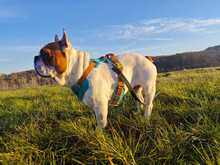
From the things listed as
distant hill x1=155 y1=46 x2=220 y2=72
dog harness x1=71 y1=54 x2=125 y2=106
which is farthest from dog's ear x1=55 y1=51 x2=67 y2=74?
Result: distant hill x1=155 y1=46 x2=220 y2=72

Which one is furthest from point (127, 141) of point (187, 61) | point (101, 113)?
point (187, 61)

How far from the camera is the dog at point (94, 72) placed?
447 cm

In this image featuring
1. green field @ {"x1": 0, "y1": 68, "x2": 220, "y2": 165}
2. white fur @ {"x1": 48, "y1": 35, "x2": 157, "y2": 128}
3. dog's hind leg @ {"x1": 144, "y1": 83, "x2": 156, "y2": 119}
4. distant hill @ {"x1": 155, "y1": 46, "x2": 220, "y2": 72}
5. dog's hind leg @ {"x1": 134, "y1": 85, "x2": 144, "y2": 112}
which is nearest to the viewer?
green field @ {"x1": 0, "y1": 68, "x2": 220, "y2": 165}

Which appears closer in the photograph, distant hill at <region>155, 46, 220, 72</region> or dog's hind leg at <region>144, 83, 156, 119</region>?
dog's hind leg at <region>144, 83, 156, 119</region>

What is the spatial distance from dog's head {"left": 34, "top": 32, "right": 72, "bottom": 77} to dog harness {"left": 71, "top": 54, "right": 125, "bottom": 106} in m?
0.34

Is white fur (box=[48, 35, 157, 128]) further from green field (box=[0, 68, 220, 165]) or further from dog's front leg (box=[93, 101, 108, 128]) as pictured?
green field (box=[0, 68, 220, 165])

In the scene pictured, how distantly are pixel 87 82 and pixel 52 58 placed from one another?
23.0 inches

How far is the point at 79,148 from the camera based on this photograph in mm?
4055

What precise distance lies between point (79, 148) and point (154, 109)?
6.79 feet

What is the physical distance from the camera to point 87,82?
473cm

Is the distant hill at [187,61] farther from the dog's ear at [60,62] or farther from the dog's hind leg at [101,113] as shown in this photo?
the dog's ear at [60,62]

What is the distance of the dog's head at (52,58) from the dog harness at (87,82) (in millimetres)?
343

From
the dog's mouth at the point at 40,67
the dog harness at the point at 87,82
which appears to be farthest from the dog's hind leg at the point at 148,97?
the dog's mouth at the point at 40,67

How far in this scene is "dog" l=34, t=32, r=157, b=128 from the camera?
14.7ft
